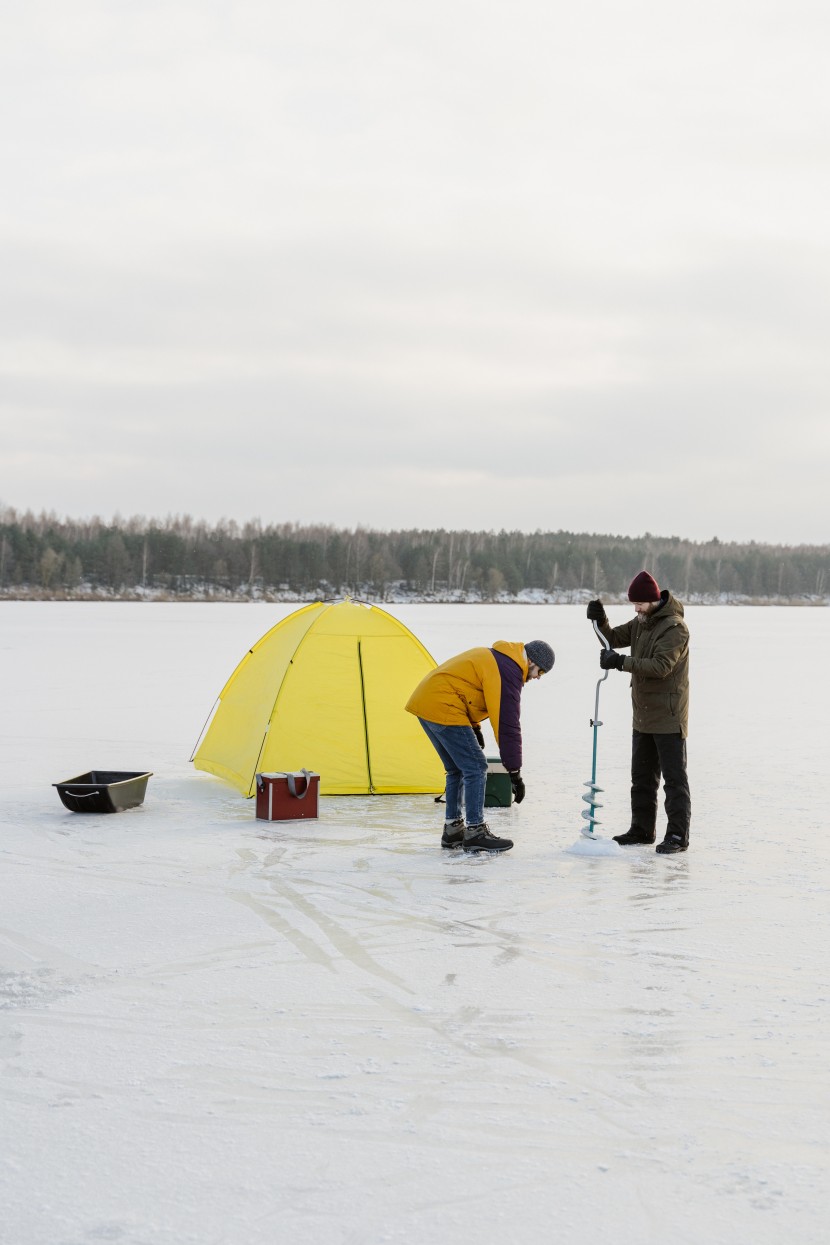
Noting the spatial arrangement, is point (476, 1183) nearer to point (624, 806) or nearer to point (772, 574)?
point (624, 806)

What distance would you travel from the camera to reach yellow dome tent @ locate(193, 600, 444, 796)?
8.56 metres

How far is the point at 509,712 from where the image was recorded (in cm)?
666

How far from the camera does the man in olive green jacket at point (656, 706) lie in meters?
6.87

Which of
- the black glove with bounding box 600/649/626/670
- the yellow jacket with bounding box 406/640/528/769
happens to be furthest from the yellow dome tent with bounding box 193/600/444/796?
the black glove with bounding box 600/649/626/670

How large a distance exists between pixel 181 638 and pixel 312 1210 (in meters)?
27.5

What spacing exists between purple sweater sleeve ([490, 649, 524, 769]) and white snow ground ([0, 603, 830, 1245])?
2.16 ft

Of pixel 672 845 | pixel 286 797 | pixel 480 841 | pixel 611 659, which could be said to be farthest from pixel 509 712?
pixel 286 797

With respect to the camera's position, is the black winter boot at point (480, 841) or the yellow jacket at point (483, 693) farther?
the black winter boot at point (480, 841)

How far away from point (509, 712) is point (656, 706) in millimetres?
981

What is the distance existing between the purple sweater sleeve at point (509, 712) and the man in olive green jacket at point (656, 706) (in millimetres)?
573

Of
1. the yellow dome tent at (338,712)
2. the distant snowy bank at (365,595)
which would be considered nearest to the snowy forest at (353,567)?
the distant snowy bank at (365,595)

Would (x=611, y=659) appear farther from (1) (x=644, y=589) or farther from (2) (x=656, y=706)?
(1) (x=644, y=589)

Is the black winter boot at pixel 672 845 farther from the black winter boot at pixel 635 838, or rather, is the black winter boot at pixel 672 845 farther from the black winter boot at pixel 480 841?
the black winter boot at pixel 480 841

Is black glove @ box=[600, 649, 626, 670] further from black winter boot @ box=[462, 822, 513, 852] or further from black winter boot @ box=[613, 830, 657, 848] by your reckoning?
black winter boot @ box=[462, 822, 513, 852]
